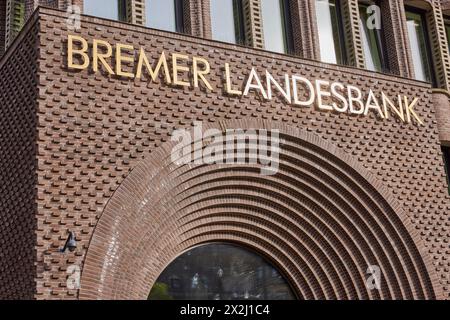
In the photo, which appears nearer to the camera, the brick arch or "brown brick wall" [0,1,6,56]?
the brick arch

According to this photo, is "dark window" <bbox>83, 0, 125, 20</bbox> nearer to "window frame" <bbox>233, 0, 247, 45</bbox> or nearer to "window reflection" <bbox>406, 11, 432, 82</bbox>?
"window frame" <bbox>233, 0, 247, 45</bbox>

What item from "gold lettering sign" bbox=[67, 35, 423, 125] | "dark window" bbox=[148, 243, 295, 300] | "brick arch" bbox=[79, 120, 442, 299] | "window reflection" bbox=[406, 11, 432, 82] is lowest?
"dark window" bbox=[148, 243, 295, 300]

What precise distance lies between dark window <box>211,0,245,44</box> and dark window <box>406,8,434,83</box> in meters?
5.51

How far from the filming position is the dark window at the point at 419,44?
21.7 m

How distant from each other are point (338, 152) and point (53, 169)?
259 inches

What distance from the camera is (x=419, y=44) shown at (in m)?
22.0

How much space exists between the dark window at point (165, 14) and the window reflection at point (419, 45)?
7.07 m

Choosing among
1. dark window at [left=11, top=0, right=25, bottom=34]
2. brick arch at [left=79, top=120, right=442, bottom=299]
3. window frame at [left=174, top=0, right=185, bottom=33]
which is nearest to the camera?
brick arch at [left=79, top=120, right=442, bottom=299]

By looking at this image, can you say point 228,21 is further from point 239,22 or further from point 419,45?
point 419,45

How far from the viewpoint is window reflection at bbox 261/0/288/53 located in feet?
61.9

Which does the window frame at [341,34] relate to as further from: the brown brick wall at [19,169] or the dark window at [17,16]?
the brown brick wall at [19,169]

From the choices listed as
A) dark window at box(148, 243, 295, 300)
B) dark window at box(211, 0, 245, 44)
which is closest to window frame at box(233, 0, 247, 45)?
dark window at box(211, 0, 245, 44)

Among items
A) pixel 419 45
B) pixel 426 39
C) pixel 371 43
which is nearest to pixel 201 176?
pixel 371 43

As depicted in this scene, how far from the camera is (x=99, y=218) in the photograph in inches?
558
